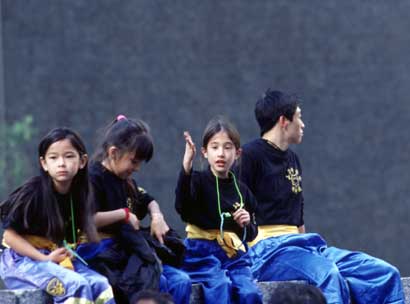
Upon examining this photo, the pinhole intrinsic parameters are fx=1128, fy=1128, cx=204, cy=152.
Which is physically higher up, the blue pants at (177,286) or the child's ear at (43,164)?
the child's ear at (43,164)

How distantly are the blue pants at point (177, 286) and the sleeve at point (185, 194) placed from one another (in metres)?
0.48

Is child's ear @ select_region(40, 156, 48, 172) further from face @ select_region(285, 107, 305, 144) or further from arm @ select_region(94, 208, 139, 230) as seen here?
face @ select_region(285, 107, 305, 144)

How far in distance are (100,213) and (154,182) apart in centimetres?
566

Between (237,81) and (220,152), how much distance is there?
18.0ft

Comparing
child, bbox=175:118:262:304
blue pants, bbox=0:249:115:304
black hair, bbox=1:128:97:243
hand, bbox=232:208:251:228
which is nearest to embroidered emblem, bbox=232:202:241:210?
child, bbox=175:118:262:304

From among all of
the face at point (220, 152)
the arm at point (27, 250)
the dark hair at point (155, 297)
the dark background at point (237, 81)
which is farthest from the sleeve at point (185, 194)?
the dark background at point (237, 81)

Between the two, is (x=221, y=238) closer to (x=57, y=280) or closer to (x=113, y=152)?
(x=113, y=152)

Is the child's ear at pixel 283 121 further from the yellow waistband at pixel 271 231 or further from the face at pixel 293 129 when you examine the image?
the yellow waistband at pixel 271 231

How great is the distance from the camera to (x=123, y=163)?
18.2 ft

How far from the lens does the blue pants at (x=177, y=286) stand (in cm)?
541

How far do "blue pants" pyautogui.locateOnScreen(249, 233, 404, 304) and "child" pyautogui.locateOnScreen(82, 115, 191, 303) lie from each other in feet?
2.61

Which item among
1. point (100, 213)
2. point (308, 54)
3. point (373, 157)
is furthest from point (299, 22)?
point (100, 213)

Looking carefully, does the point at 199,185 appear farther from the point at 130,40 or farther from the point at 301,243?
the point at 130,40

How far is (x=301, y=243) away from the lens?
6.24 m
